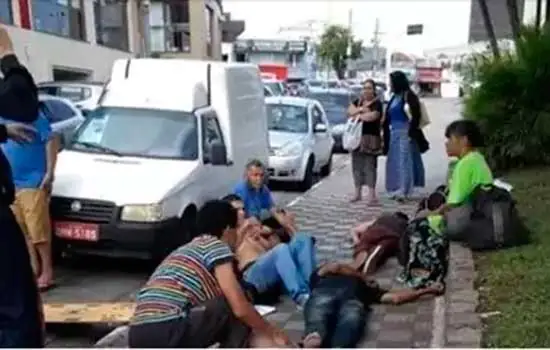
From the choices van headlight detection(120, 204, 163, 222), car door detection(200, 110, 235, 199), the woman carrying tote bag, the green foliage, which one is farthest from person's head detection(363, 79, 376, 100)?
van headlight detection(120, 204, 163, 222)

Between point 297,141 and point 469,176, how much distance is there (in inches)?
281

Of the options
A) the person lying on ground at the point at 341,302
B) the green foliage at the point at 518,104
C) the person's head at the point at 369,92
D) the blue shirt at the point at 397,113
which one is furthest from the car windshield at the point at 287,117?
the person lying on ground at the point at 341,302

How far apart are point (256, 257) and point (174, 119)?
2.83 m

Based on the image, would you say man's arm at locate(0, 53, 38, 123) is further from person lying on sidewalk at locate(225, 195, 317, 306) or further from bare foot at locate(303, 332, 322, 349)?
person lying on sidewalk at locate(225, 195, 317, 306)

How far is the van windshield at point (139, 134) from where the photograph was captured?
27.2 ft

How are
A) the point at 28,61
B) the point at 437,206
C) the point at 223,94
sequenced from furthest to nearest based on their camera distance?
the point at 28,61 < the point at 223,94 < the point at 437,206

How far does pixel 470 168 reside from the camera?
6.51 meters

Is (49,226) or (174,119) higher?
(174,119)

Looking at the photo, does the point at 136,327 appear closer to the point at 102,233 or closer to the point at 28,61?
the point at 102,233

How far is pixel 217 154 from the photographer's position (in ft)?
28.0

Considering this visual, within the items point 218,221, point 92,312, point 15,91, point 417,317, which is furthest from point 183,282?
point 417,317

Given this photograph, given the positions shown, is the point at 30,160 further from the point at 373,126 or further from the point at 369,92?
the point at 369,92

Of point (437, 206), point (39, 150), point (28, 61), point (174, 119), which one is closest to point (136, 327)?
point (39, 150)

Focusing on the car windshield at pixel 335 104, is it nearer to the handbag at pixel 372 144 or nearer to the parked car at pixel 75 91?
the parked car at pixel 75 91
